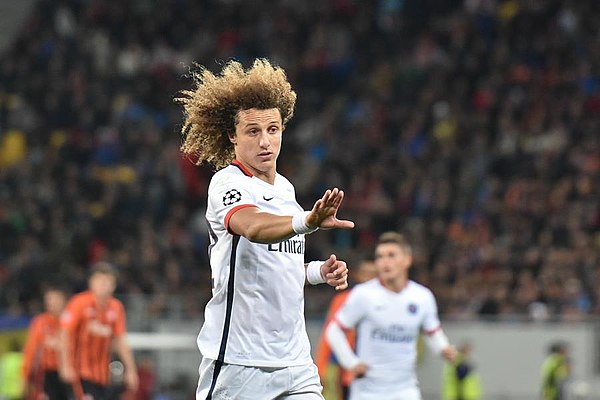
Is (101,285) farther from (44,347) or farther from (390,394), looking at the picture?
(390,394)

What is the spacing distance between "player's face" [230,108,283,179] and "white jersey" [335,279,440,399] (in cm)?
446

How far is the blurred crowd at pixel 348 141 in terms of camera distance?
64.0 feet

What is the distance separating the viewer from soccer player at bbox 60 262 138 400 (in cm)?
1276

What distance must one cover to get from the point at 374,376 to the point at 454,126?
12531mm

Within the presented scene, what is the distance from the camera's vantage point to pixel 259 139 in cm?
617

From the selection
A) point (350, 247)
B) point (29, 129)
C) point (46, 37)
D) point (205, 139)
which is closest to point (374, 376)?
point (205, 139)

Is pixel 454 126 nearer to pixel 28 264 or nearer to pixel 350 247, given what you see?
pixel 350 247

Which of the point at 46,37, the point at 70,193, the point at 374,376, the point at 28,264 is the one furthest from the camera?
the point at 46,37

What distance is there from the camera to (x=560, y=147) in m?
20.9

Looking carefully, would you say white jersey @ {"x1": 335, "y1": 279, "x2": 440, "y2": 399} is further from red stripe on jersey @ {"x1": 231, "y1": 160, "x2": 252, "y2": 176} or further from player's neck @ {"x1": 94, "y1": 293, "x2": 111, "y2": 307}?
red stripe on jersey @ {"x1": 231, "y1": 160, "x2": 252, "y2": 176}

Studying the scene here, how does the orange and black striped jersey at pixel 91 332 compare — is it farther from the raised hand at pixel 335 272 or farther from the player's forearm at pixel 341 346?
the raised hand at pixel 335 272

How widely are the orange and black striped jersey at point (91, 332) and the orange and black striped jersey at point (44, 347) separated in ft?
4.06

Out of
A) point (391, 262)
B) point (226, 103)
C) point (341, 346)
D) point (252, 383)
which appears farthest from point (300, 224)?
point (391, 262)

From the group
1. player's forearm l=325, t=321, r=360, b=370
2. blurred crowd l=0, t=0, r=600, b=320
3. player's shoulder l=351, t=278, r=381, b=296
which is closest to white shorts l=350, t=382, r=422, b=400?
player's forearm l=325, t=321, r=360, b=370
